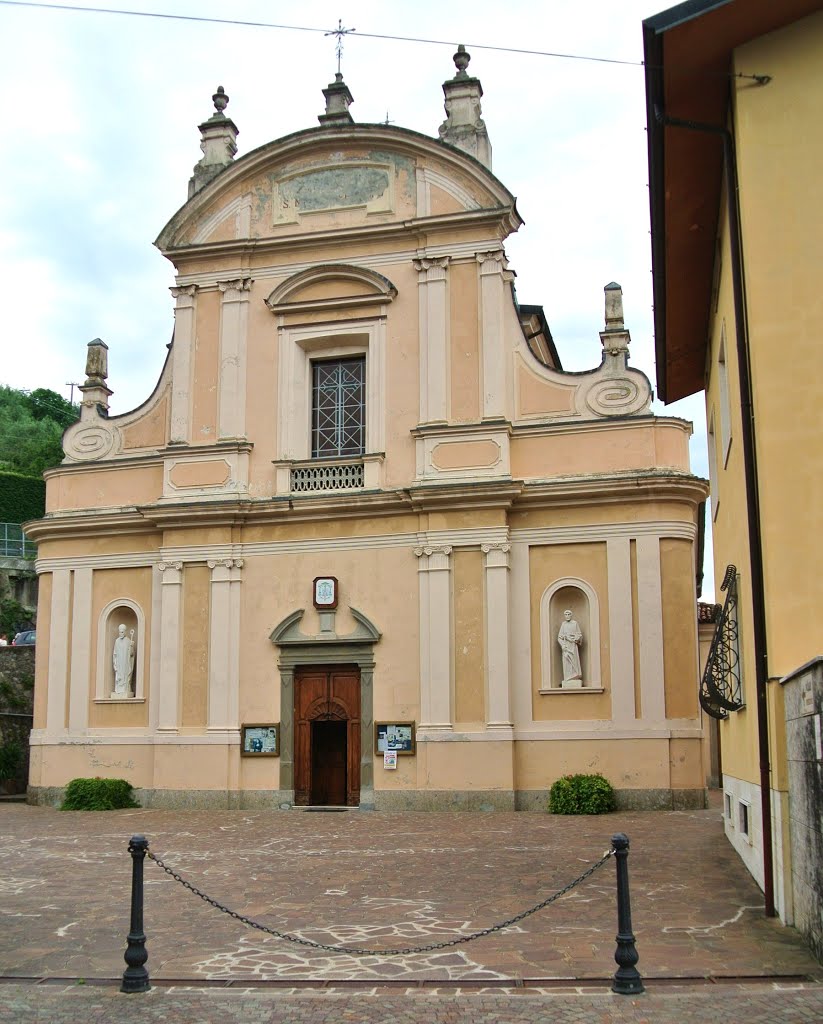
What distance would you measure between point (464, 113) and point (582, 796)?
13424 millimetres

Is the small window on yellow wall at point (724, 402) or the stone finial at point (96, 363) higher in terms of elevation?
the stone finial at point (96, 363)

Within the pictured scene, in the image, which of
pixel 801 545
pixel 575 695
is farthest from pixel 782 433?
pixel 575 695

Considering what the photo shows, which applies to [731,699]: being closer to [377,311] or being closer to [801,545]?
[801,545]

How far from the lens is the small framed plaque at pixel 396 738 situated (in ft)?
66.6

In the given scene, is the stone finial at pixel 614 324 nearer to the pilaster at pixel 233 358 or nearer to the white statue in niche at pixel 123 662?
the pilaster at pixel 233 358

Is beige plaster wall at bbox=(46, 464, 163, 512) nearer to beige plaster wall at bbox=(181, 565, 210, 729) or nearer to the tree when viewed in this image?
beige plaster wall at bbox=(181, 565, 210, 729)

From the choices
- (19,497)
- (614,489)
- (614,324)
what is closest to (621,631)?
(614,489)

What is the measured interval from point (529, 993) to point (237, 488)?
1577 centimetres

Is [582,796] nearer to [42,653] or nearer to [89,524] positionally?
[89,524]

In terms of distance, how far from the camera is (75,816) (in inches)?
789

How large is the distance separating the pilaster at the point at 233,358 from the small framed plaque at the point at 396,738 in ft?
20.9

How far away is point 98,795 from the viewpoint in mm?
21234

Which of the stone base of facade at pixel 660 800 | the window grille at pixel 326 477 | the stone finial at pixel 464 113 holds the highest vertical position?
the stone finial at pixel 464 113

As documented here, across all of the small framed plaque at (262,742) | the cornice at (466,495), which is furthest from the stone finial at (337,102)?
the small framed plaque at (262,742)
